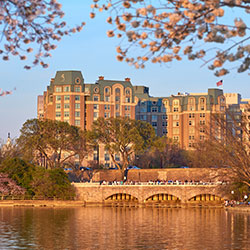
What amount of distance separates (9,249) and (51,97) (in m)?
107

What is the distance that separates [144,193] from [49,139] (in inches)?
907

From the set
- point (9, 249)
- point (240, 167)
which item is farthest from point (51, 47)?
point (240, 167)

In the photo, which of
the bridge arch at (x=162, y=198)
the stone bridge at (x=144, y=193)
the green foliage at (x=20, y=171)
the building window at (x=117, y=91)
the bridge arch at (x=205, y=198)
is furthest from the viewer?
the building window at (x=117, y=91)

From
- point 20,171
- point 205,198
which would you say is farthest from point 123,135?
point 20,171

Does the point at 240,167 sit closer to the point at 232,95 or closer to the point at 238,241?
the point at 238,241

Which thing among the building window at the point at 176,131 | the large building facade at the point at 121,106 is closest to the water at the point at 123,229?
the large building facade at the point at 121,106

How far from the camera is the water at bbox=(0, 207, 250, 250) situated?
5819cm

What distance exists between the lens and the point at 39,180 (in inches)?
4412

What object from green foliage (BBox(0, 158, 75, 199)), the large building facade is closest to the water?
green foliage (BBox(0, 158, 75, 199))

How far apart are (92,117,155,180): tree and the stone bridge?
11740 millimetres

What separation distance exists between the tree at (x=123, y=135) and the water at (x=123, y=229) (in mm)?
24877

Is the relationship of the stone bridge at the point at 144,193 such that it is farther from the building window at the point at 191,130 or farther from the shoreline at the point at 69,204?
the building window at the point at 191,130

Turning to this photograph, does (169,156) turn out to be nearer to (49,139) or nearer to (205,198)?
(205,198)

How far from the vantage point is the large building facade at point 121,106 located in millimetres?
151625
